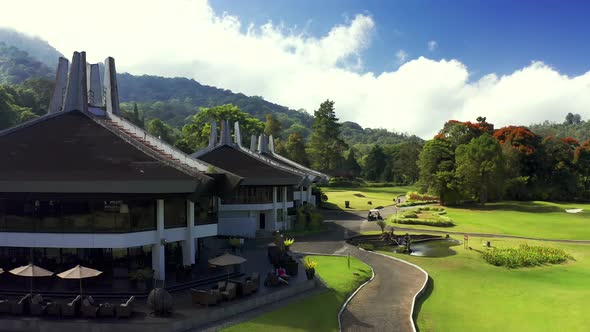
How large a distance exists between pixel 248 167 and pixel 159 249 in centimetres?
2235

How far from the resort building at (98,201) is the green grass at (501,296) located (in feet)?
46.5

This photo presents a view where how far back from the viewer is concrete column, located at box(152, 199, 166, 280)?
24547mm

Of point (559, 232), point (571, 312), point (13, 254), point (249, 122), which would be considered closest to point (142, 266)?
point (13, 254)

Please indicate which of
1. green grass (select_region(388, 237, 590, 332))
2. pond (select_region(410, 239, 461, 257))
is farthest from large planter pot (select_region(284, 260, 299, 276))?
pond (select_region(410, 239, 461, 257))

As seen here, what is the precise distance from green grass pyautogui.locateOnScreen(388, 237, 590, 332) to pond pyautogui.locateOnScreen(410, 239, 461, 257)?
7.96 ft

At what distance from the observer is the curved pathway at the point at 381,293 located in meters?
20.2

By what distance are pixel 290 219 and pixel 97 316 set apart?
32084 mm

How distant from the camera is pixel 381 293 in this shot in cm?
2506

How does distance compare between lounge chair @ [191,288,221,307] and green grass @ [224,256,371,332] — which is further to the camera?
lounge chair @ [191,288,221,307]

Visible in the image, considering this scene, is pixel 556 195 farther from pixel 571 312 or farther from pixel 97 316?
pixel 97 316

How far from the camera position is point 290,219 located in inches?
1946

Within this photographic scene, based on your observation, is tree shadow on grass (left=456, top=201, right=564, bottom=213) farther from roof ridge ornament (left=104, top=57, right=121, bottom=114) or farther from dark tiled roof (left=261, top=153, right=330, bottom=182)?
roof ridge ornament (left=104, top=57, right=121, bottom=114)

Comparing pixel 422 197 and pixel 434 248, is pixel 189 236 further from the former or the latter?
pixel 422 197

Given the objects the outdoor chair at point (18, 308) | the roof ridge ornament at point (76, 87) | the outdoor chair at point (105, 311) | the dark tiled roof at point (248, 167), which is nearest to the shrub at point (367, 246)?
the dark tiled roof at point (248, 167)
